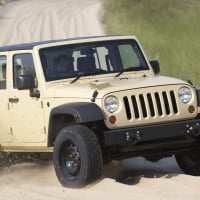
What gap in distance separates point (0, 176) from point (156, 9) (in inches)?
920

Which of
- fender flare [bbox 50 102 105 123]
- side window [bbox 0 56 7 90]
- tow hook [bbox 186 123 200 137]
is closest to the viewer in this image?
fender flare [bbox 50 102 105 123]

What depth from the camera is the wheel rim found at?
26.1 feet

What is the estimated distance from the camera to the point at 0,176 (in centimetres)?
953

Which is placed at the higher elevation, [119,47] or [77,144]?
[119,47]

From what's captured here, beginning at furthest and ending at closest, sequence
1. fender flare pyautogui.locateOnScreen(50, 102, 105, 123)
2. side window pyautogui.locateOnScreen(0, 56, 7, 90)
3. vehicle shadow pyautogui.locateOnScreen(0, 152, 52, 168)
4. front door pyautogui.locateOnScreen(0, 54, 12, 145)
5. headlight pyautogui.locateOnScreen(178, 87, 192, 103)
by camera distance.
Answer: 1. vehicle shadow pyautogui.locateOnScreen(0, 152, 52, 168)
2. side window pyautogui.locateOnScreen(0, 56, 7, 90)
3. front door pyautogui.locateOnScreen(0, 54, 12, 145)
4. headlight pyautogui.locateOnScreen(178, 87, 192, 103)
5. fender flare pyautogui.locateOnScreen(50, 102, 105, 123)

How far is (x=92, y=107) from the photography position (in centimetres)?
771

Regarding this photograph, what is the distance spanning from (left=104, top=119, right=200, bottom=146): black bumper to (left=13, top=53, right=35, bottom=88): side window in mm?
1537

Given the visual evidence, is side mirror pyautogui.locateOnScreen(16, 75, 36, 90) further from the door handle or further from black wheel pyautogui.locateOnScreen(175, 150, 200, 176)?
black wheel pyautogui.locateOnScreen(175, 150, 200, 176)

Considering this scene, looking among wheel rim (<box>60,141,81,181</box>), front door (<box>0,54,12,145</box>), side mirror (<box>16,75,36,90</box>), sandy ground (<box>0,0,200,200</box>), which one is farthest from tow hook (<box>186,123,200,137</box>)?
front door (<box>0,54,12,145</box>)

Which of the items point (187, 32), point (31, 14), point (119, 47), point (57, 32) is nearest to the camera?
point (119, 47)

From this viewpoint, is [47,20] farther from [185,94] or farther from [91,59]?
[185,94]

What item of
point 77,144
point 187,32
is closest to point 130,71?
point 77,144

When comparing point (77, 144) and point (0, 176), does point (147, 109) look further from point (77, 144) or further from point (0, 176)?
point (0, 176)

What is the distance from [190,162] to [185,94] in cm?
111
